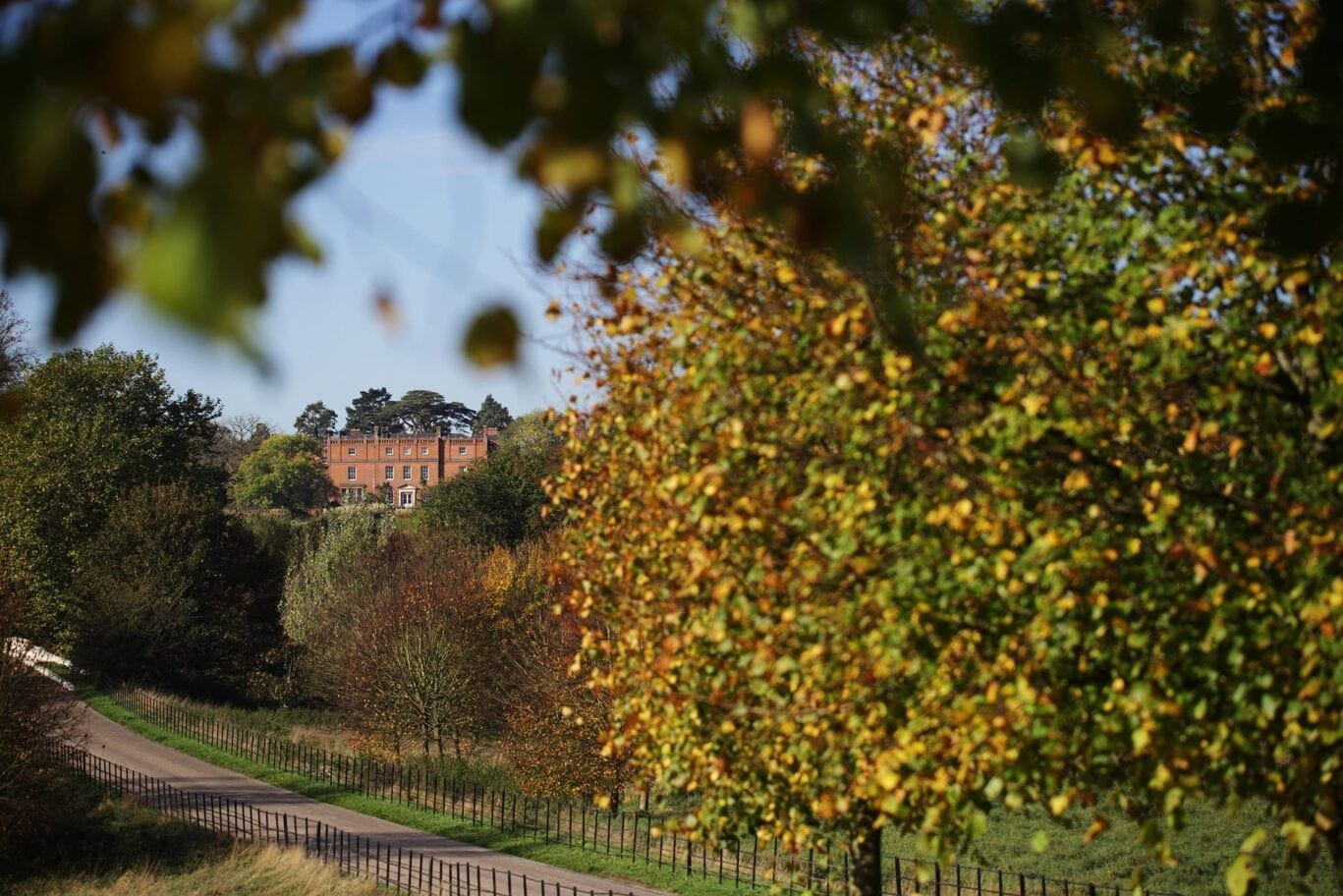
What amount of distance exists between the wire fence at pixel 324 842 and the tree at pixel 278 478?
2156 inches

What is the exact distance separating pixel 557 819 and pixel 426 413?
52302mm

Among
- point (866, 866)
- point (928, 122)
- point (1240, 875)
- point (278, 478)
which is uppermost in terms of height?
point (278, 478)

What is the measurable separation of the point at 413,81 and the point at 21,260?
74 cm

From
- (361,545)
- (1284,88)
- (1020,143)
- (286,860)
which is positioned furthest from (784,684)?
(361,545)

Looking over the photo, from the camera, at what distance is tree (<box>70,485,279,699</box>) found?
4075cm

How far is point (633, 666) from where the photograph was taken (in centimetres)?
879

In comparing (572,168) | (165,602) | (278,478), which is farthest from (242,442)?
(572,168)

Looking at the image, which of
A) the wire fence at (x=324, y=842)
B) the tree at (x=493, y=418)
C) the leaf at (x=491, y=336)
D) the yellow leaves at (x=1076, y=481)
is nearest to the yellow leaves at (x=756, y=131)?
the leaf at (x=491, y=336)

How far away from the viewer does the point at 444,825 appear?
26.1m

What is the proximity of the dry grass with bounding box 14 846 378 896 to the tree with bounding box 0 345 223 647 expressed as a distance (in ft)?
65.3

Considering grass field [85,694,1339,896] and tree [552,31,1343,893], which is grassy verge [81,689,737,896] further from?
tree [552,31,1343,893]

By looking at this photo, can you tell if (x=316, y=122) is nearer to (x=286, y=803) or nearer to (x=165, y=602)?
(x=286, y=803)

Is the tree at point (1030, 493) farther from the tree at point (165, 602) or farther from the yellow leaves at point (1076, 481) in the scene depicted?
the tree at point (165, 602)

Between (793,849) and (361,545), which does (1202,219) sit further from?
(361,545)
